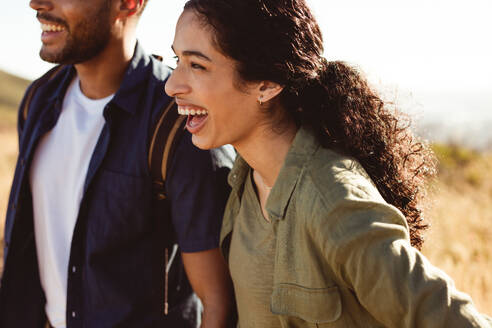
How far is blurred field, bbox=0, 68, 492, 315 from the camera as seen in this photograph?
351cm

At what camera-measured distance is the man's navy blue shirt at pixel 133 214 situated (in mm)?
2080

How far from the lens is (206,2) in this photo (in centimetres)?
175

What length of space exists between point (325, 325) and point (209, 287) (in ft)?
2.31

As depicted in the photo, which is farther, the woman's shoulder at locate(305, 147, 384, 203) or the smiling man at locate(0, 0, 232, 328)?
the smiling man at locate(0, 0, 232, 328)

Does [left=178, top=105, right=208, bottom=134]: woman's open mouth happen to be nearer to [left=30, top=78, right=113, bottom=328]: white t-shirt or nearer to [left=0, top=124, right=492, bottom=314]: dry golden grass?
[left=30, top=78, right=113, bottom=328]: white t-shirt

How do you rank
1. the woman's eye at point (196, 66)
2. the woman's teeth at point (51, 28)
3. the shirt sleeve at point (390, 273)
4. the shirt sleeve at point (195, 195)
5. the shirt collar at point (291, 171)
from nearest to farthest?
the shirt sleeve at point (390, 273) < the shirt collar at point (291, 171) < the woman's eye at point (196, 66) < the shirt sleeve at point (195, 195) < the woman's teeth at point (51, 28)

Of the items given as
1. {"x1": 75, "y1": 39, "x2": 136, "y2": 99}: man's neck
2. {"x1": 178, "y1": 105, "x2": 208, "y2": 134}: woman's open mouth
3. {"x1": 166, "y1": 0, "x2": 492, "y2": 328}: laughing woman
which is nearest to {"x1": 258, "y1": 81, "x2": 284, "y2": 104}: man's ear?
{"x1": 166, "y1": 0, "x2": 492, "y2": 328}: laughing woman

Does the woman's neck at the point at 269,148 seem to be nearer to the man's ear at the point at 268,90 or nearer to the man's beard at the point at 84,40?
the man's ear at the point at 268,90

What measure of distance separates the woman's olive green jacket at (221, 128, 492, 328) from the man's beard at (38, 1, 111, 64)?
119 cm

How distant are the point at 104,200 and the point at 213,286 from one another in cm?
63

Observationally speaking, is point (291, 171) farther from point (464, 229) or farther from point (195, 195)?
point (464, 229)

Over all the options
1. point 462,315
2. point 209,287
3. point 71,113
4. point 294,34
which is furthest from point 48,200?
point 462,315

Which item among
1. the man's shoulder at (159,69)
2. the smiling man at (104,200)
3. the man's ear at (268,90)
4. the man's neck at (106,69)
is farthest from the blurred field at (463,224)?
the man's neck at (106,69)

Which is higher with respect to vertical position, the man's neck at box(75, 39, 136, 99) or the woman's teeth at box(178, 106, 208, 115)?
the woman's teeth at box(178, 106, 208, 115)
